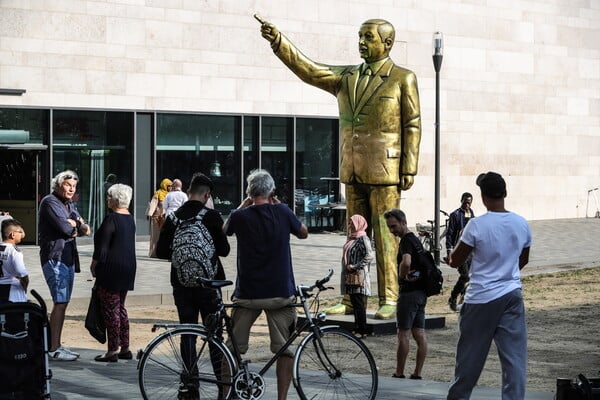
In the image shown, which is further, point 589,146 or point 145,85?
point 589,146

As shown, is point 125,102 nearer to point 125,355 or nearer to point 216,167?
point 216,167

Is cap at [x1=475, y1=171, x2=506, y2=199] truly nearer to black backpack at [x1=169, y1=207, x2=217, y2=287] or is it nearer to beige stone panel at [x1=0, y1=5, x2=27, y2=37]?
black backpack at [x1=169, y1=207, x2=217, y2=287]

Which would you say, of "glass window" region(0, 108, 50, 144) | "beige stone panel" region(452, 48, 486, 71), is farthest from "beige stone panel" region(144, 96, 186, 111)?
"beige stone panel" region(452, 48, 486, 71)

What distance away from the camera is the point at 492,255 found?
8430 mm

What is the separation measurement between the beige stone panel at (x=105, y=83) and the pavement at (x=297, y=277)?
10.8 feet

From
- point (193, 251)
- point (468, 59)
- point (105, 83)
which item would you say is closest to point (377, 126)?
point (193, 251)

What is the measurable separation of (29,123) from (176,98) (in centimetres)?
370

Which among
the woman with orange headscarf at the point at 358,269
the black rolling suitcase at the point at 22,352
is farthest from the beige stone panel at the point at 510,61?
the black rolling suitcase at the point at 22,352

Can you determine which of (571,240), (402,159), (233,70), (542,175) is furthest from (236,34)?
(402,159)

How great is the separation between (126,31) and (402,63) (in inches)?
327

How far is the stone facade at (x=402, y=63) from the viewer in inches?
1067

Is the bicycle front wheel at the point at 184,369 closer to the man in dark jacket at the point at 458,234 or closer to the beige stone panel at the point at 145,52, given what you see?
the man in dark jacket at the point at 458,234

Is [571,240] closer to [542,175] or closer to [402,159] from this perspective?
[542,175]

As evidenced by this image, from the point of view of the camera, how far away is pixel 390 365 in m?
12.7
